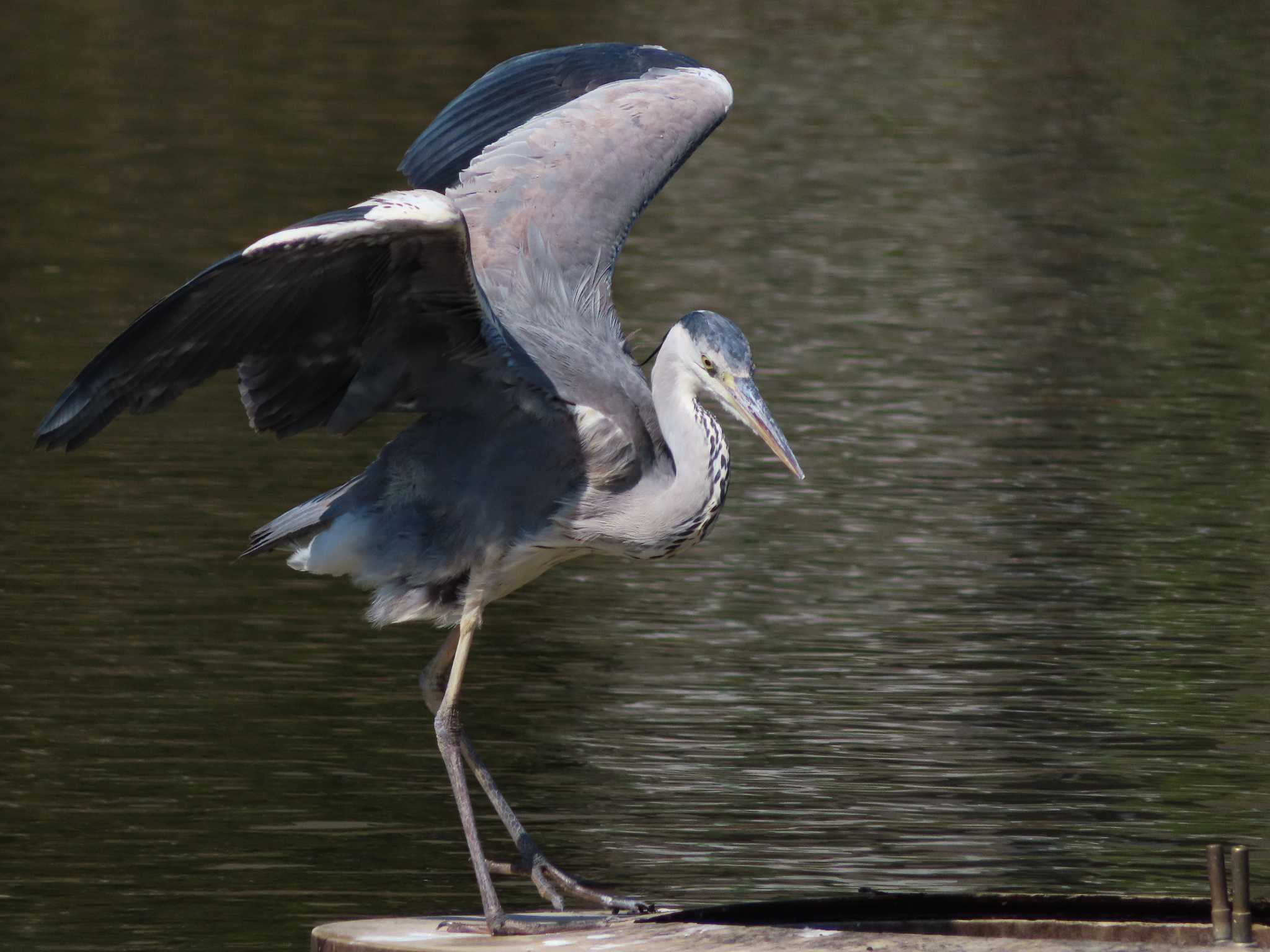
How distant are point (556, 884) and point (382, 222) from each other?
6.57 ft

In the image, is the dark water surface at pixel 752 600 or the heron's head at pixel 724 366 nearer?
the heron's head at pixel 724 366

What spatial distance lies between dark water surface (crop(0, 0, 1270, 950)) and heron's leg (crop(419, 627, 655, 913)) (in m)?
0.31

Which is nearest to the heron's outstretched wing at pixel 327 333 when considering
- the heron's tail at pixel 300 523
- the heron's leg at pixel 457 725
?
the heron's tail at pixel 300 523

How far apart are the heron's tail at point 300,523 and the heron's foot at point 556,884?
1.10 metres

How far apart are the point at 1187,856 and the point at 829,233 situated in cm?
1187

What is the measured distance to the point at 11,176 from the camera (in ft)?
66.8

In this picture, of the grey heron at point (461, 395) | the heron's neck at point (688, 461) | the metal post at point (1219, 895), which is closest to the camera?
the metal post at point (1219, 895)

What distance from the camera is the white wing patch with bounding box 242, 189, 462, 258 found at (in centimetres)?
643

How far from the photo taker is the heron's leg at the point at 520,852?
285 inches

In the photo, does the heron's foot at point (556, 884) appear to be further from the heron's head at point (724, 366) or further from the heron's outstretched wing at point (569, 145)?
the heron's outstretched wing at point (569, 145)

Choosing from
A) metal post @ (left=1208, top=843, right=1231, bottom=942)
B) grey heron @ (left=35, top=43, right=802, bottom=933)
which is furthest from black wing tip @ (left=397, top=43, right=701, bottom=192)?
metal post @ (left=1208, top=843, right=1231, bottom=942)

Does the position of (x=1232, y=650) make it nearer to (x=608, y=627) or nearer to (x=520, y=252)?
(x=608, y=627)

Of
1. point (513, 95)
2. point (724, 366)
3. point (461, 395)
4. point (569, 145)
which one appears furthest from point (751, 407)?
point (513, 95)

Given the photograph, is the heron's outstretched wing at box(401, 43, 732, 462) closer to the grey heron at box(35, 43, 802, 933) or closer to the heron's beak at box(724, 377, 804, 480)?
the grey heron at box(35, 43, 802, 933)
